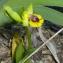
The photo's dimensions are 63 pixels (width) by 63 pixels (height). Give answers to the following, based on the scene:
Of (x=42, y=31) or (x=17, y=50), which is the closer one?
(x=17, y=50)

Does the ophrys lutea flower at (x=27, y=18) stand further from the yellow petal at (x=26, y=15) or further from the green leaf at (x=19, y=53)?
the green leaf at (x=19, y=53)

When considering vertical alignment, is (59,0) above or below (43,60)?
above

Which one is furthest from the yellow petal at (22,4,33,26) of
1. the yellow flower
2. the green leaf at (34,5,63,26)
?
the green leaf at (34,5,63,26)

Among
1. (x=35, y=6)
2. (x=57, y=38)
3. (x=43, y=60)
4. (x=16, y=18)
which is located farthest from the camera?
(x=57, y=38)

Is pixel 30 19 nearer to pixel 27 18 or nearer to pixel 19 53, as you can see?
pixel 27 18

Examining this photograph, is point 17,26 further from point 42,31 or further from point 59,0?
point 59,0

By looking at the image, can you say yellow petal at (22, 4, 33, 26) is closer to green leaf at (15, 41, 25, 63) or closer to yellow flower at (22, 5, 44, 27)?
yellow flower at (22, 5, 44, 27)

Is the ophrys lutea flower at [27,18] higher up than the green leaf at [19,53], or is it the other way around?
the ophrys lutea flower at [27,18]

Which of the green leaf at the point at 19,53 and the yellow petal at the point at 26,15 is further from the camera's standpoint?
the green leaf at the point at 19,53

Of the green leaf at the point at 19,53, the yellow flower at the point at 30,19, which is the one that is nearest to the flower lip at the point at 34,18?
the yellow flower at the point at 30,19

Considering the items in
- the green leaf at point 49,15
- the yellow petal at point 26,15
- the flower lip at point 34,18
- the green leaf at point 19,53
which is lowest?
the green leaf at point 19,53

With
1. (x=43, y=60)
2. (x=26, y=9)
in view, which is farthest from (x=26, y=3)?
(x=43, y=60)
